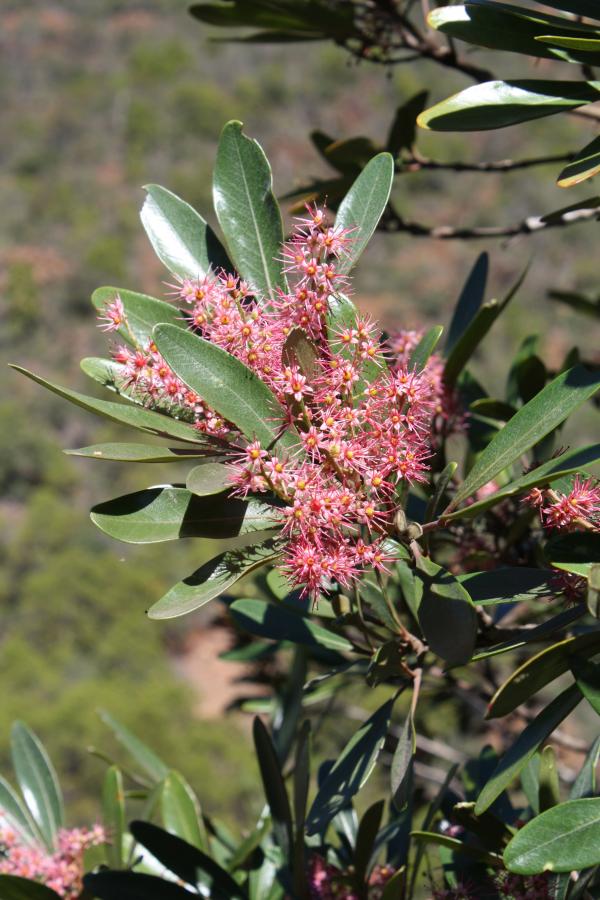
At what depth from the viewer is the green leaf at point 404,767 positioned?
90 cm

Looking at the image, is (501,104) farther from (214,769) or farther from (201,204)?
(201,204)

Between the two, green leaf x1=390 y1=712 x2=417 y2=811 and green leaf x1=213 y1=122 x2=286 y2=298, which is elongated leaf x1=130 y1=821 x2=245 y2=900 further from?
green leaf x1=213 y1=122 x2=286 y2=298

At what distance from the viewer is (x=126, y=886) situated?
3.54 feet

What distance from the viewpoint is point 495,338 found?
1944cm

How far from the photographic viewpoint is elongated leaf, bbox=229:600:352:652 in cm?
122

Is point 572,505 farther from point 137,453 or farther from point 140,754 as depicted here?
point 140,754

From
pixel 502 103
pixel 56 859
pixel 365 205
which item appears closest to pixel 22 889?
pixel 56 859

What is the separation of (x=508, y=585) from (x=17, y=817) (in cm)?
93

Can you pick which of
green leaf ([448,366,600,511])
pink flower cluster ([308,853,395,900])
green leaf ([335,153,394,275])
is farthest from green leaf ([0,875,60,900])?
green leaf ([335,153,394,275])

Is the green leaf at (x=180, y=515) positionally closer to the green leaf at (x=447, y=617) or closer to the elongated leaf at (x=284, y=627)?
the green leaf at (x=447, y=617)

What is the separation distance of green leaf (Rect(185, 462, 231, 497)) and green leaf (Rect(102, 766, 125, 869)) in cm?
67

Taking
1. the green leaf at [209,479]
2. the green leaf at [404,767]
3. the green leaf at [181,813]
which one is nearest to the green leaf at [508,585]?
the green leaf at [404,767]

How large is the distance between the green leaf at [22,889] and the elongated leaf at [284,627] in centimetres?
41

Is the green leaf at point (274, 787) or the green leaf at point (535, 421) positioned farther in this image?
the green leaf at point (274, 787)
